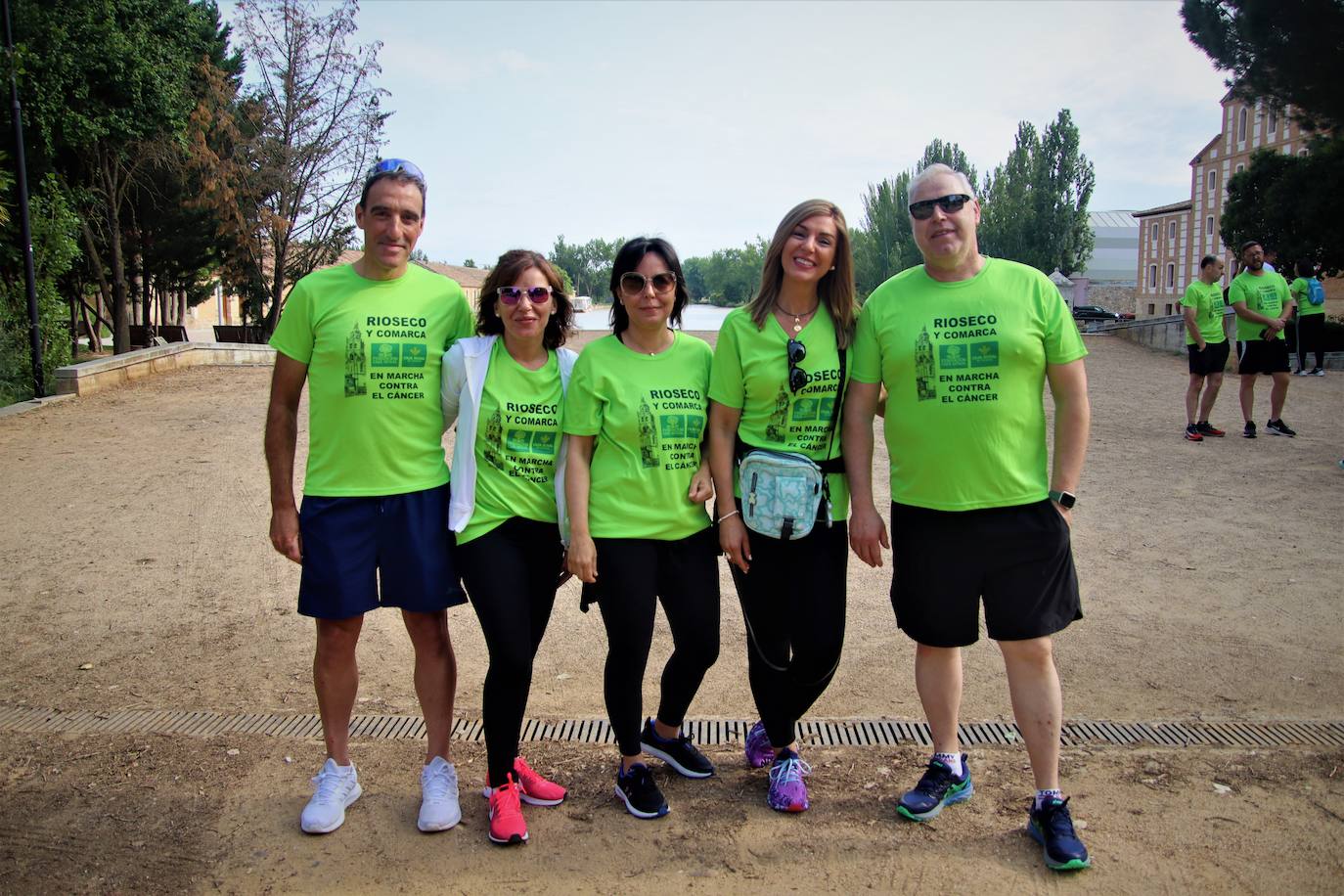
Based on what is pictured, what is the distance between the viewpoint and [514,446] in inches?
126

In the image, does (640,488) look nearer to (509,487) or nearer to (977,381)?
(509,487)

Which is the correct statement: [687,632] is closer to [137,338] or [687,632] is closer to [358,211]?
[358,211]

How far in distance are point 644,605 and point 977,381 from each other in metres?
1.26

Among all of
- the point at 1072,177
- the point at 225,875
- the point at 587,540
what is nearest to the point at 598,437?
the point at 587,540

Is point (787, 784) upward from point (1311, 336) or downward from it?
downward

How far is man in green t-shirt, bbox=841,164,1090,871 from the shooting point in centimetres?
299

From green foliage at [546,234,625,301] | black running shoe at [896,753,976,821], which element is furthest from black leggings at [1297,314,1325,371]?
green foliage at [546,234,625,301]

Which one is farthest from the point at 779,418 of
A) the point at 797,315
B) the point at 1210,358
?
the point at 1210,358

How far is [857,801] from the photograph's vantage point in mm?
3379

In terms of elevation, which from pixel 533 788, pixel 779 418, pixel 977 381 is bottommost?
pixel 533 788

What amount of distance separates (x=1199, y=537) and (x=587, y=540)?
5.37m

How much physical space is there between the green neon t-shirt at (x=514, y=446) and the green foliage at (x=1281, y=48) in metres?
21.4

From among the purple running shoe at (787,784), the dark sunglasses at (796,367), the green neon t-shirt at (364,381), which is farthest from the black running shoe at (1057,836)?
the green neon t-shirt at (364,381)

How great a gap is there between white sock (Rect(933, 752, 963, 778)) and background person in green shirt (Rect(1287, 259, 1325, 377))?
11.2m
